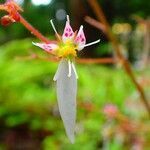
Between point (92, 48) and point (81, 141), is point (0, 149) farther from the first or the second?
point (92, 48)

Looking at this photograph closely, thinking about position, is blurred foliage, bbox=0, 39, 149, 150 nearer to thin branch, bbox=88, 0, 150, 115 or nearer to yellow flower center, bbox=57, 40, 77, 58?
thin branch, bbox=88, 0, 150, 115

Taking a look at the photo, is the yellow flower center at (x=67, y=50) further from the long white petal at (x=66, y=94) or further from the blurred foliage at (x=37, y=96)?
the blurred foliage at (x=37, y=96)

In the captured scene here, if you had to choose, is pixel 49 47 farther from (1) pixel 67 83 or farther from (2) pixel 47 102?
(2) pixel 47 102

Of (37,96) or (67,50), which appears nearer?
(67,50)

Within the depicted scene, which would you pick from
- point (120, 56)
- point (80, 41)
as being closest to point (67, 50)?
point (80, 41)

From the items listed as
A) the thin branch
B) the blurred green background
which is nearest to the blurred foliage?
the blurred green background

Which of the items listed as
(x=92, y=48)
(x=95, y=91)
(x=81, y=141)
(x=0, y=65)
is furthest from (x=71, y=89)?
(x=92, y=48)

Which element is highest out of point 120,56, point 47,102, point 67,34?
point 67,34
